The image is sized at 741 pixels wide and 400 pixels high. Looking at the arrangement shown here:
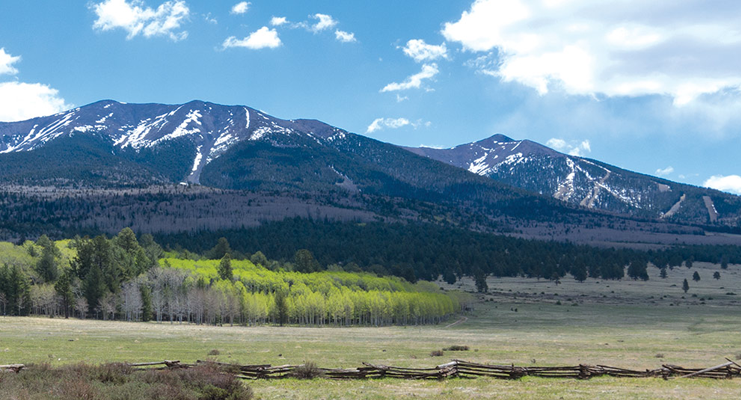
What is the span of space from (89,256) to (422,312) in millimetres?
68673

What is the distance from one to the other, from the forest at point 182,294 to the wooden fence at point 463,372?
75.5 meters

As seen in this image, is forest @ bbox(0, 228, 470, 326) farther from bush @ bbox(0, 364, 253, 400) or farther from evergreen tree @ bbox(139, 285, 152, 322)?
bush @ bbox(0, 364, 253, 400)

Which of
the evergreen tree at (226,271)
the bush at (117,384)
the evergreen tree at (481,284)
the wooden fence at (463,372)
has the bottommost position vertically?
the evergreen tree at (481,284)

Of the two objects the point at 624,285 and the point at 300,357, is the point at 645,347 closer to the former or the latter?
the point at 300,357

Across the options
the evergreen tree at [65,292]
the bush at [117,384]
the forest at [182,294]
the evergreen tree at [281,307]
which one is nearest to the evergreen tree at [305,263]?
the forest at [182,294]

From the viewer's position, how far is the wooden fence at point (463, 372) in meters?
33.9

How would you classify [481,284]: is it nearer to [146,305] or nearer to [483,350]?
[146,305]

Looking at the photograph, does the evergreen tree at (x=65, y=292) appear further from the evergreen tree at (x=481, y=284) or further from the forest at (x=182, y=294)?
the evergreen tree at (x=481, y=284)

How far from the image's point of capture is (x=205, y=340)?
6109 centimetres

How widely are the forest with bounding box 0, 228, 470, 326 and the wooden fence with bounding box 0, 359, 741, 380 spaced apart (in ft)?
248

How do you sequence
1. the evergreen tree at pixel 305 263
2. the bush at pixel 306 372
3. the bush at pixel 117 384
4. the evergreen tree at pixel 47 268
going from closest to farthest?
the bush at pixel 117 384 → the bush at pixel 306 372 → the evergreen tree at pixel 47 268 → the evergreen tree at pixel 305 263

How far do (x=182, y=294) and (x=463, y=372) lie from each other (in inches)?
3570

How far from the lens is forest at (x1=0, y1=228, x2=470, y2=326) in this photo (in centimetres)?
10781

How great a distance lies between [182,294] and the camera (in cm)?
11469
